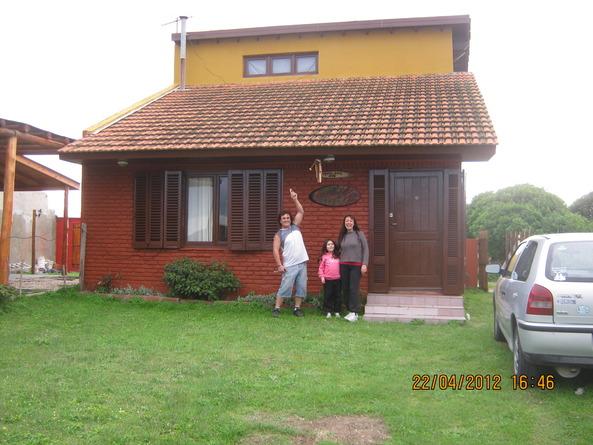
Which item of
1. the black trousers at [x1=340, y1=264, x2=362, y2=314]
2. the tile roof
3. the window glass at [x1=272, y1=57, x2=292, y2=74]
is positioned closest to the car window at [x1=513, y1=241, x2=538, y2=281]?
the black trousers at [x1=340, y1=264, x2=362, y2=314]

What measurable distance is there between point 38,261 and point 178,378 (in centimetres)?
1689

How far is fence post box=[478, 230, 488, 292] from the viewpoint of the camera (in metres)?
14.7

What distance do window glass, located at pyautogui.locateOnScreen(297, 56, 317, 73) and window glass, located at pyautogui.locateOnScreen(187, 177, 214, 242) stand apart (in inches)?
188

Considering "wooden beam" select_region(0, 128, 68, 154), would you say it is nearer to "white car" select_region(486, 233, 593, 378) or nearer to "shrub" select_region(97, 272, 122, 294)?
"shrub" select_region(97, 272, 122, 294)

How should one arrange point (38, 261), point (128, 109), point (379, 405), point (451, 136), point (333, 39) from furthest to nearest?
point (38, 261)
point (333, 39)
point (128, 109)
point (451, 136)
point (379, 405)

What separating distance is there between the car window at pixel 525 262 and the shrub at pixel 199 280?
5.71 metres

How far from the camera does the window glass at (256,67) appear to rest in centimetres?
1486

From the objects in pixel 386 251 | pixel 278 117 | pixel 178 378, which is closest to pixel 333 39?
pixel 278 117

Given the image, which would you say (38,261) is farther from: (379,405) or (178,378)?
(379,405)

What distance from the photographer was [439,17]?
45.0ft

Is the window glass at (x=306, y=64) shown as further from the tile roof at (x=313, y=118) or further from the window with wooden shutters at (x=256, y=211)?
the window with wooden shutters at (x=256, y=211)

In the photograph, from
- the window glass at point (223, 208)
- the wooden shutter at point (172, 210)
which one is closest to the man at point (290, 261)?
the window glass at point (223, 208)

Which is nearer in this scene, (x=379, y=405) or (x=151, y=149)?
(x=379, y=405)

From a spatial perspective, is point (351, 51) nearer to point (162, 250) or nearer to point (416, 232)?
point (416, 232)
